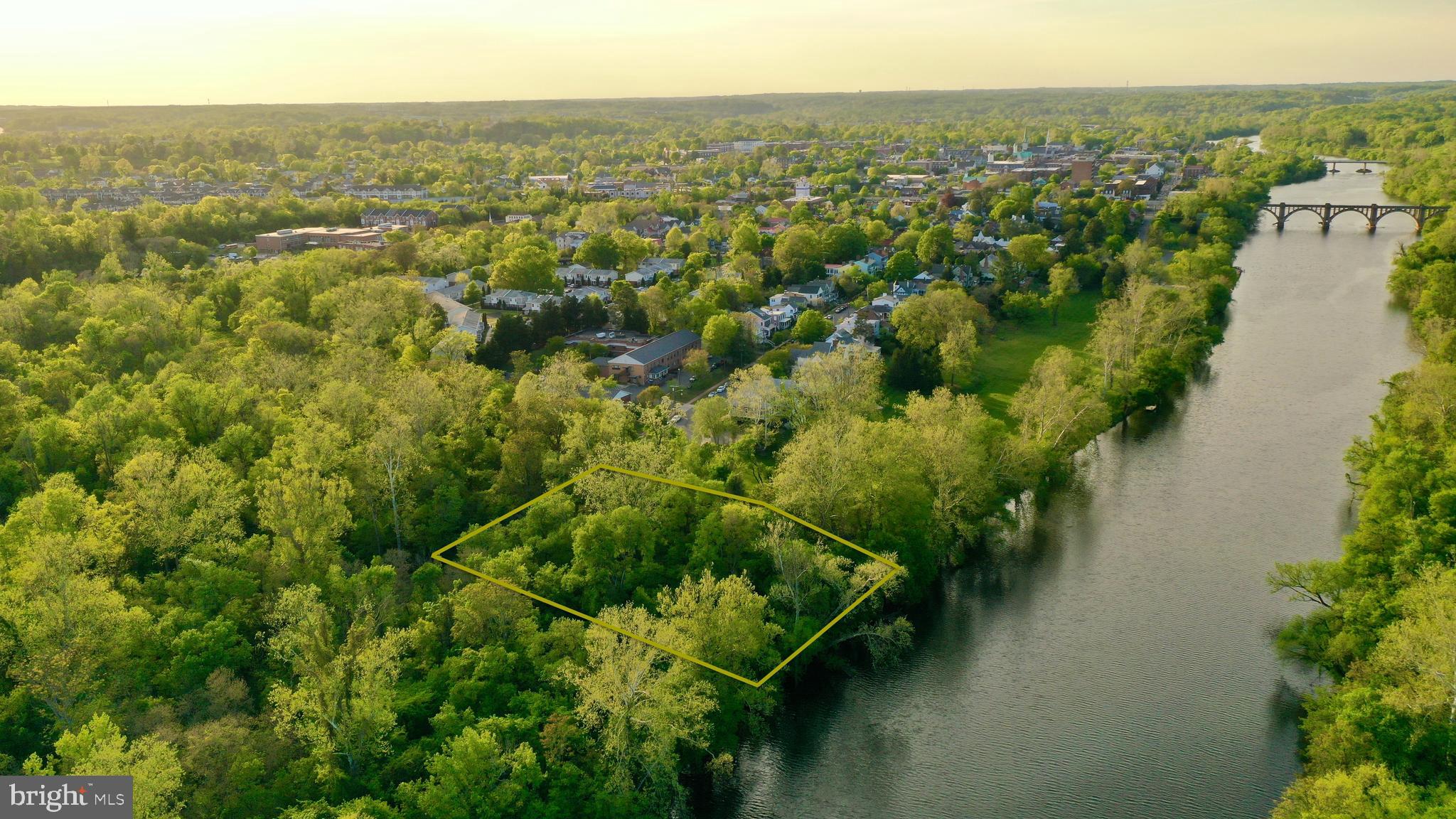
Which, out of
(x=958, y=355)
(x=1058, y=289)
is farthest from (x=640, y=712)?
(x=1058, y=289)

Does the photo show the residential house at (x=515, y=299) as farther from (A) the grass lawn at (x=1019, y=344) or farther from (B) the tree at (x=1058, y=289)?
(B) the tree at (x=1058, y=289)

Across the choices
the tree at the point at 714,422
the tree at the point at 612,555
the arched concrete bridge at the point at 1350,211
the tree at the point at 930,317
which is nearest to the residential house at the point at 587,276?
the tree at the point at 930,317

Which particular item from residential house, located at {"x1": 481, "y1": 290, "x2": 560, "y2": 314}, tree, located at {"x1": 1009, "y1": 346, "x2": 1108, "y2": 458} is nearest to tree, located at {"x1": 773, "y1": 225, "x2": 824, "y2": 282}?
residential house, located at {"x1": 481, "y1": 290, "x2": 560, "y2": 314}

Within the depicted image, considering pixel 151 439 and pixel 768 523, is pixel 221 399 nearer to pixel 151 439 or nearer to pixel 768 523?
pixel 151 439

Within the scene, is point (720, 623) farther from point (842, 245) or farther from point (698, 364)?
point (842, 245)

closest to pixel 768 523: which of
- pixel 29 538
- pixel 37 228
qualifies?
pixel 29 538

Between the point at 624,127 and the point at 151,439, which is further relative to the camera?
the point at 624,127

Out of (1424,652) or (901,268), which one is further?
(901,268)
